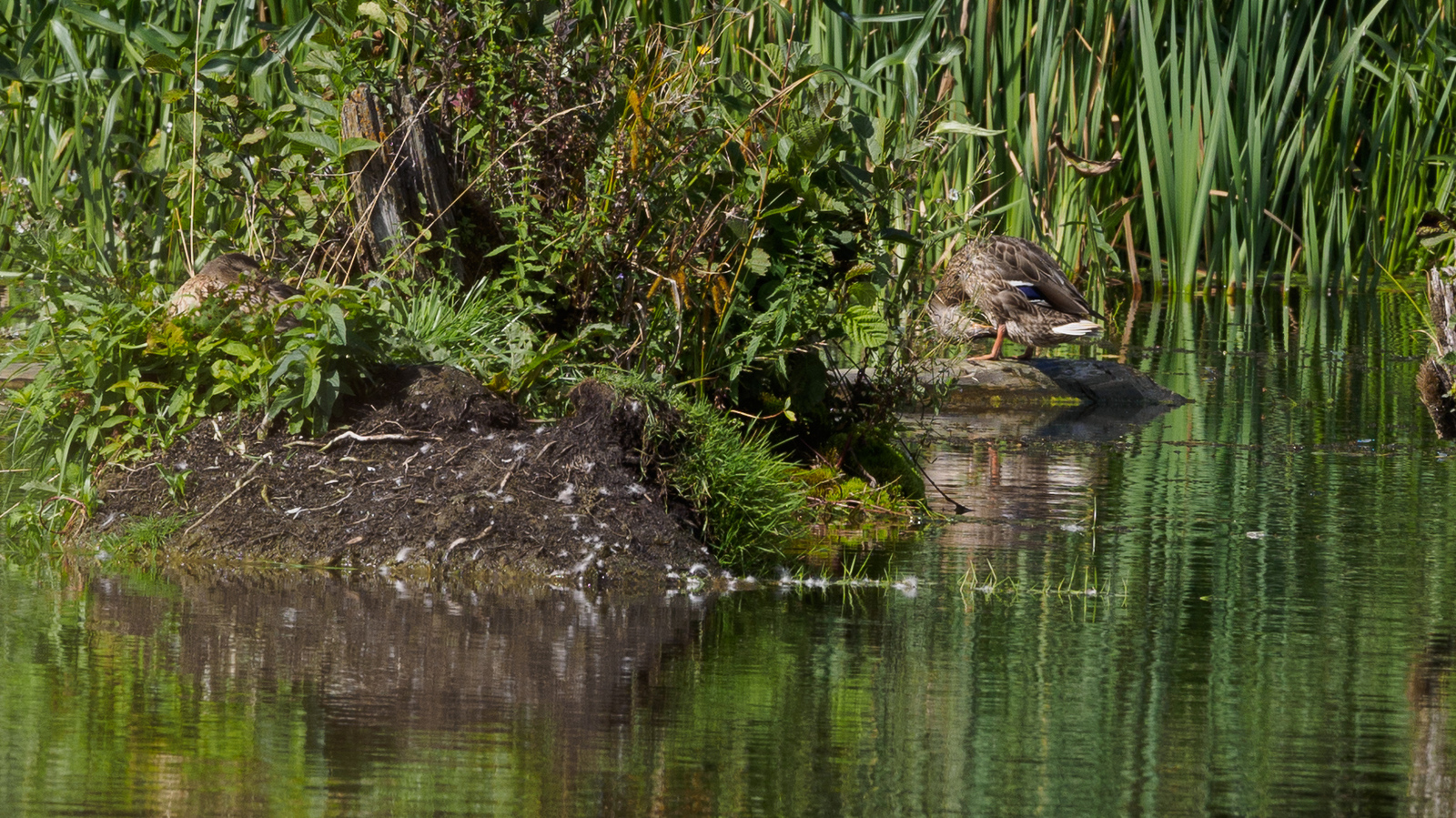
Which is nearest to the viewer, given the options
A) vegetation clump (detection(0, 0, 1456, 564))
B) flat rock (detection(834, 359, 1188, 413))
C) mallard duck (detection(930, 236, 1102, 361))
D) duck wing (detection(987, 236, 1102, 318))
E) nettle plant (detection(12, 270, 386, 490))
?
nettle plant (detection(12, 270, 386, 490))

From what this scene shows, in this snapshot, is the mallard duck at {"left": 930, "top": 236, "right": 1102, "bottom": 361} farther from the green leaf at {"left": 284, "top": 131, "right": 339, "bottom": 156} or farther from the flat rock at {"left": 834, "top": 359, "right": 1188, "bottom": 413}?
the green leaf at {"left": 284, "top": 131, "right": 339, "bottom": 156}

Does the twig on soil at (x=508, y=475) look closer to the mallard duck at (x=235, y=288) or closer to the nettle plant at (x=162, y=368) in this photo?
the nettle plant at (x=162, y=368)

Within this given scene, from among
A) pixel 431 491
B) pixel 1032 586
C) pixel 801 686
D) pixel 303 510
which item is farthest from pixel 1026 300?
pixel 801 686

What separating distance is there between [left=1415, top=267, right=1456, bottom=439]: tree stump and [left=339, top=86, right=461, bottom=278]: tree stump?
4.34 meters

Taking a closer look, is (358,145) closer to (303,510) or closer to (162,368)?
(162,368)

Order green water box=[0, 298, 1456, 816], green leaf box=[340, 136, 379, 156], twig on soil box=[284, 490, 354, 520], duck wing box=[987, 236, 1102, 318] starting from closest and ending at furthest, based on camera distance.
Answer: green water box=[0, 298, 1456, 816]
twig on soil box=[284, 490, 354, 520]
green leaf box=[340, 136, 379, 156]
duck wing box=[987, 236, 1102, 318]

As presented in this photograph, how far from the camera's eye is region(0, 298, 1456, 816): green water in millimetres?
3139

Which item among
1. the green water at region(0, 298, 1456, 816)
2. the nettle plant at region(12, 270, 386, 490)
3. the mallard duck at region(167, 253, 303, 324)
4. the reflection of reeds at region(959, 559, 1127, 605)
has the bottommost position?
the green water at region(0, 298, 1456, 816)

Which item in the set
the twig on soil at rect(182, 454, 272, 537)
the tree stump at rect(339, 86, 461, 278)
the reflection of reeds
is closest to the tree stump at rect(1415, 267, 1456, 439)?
the reflection of reeds

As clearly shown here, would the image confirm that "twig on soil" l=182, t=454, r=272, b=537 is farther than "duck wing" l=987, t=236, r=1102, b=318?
No

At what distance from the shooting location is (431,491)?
5.18m

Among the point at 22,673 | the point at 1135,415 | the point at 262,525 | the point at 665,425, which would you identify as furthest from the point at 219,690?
the point at 1135,415

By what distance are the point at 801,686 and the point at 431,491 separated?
163 centimetres

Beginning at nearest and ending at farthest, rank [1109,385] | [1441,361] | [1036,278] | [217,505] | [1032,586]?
[1032,586] < [217,505] < [1441,361] < [1109,385] < [1036,278]
